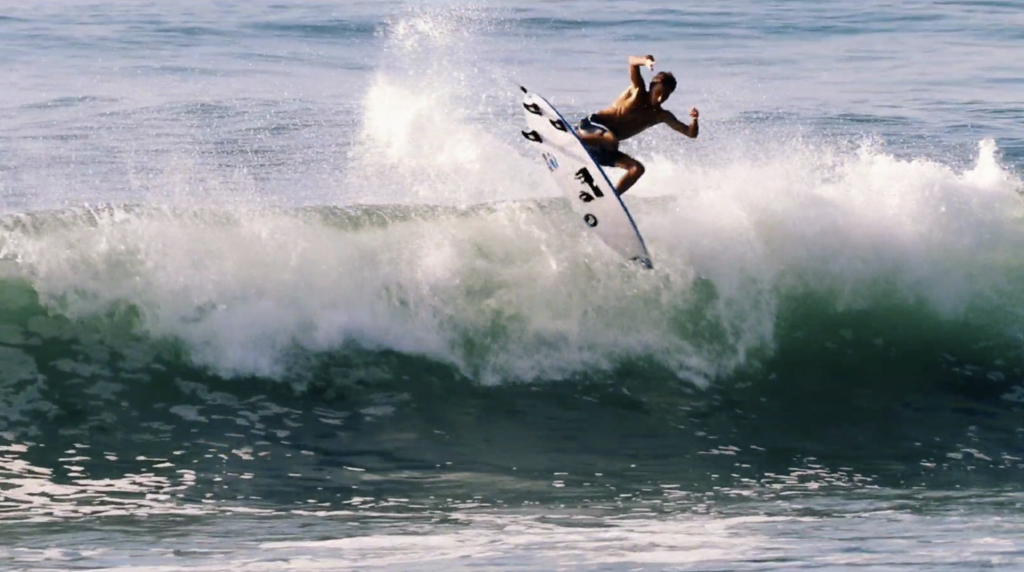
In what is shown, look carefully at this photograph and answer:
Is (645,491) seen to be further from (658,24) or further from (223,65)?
(658,24)

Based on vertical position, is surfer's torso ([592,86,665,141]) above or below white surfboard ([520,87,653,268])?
above

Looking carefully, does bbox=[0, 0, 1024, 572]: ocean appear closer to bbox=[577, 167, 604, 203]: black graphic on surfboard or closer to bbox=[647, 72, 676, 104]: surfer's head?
bbox=[577, 167, 604, 203]: black graphic on surfboard

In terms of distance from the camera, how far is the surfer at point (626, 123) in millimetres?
10016

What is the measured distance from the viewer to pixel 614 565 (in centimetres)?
634

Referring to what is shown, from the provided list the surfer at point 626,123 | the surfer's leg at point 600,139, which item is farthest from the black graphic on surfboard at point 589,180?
the surfer's leg at point 600,139

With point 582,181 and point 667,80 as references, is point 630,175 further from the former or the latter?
point 667,80

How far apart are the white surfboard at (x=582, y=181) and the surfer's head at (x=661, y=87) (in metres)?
0.68

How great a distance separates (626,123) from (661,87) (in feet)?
1.46

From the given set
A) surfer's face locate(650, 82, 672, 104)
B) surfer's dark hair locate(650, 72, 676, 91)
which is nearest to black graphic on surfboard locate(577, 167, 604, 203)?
surfer's face locate(650, 82, 672, 104)

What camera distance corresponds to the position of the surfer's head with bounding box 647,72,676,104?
9.82 metres

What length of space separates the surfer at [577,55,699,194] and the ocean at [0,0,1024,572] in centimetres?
94

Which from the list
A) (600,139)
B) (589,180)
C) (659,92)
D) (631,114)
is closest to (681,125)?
(659,92)

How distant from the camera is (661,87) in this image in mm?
9891

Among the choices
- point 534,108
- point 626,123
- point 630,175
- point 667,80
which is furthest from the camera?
point 534,108
